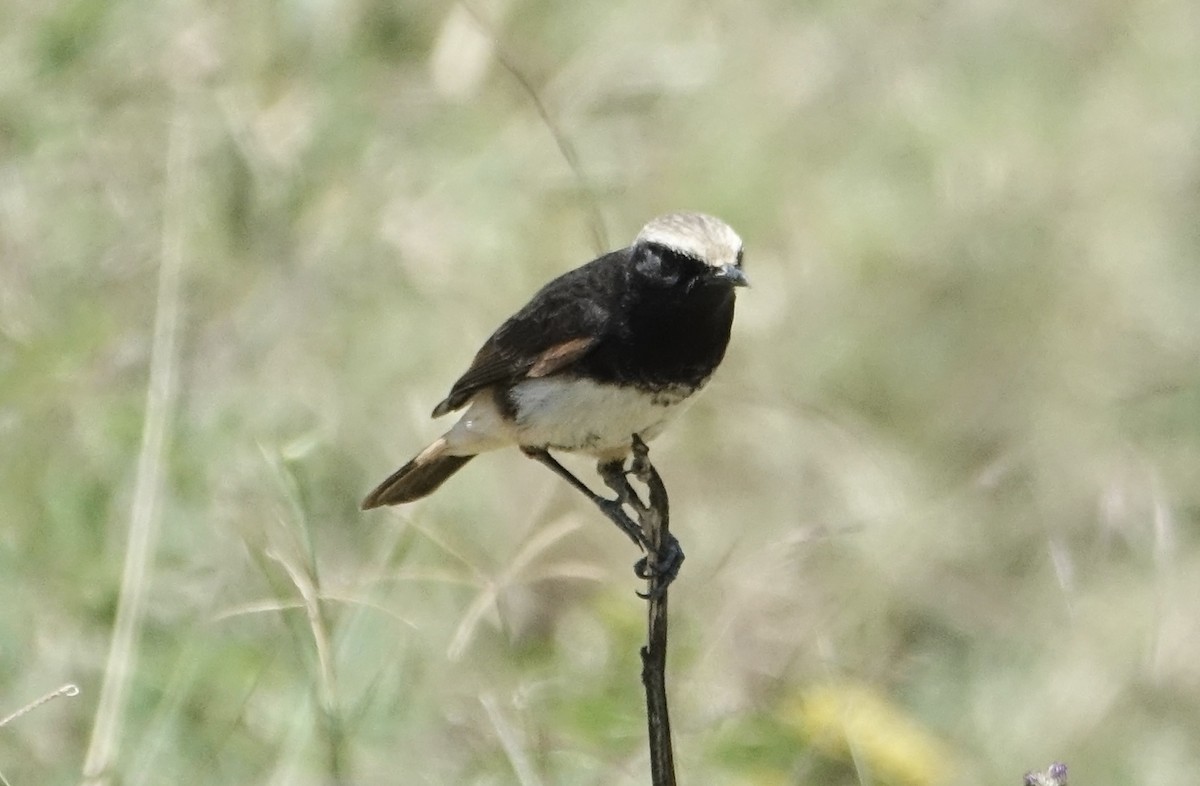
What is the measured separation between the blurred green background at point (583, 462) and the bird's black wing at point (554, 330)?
1.57 ft

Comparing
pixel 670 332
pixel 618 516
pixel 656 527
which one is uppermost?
pixel 670 332

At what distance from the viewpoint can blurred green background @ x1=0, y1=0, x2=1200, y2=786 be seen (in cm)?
434

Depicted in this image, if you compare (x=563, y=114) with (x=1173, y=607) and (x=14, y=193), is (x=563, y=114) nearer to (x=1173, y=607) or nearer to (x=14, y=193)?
(x=14, y=193)

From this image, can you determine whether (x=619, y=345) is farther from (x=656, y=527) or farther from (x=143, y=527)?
(x=143, y=527)

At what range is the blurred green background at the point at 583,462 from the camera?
4.34 m

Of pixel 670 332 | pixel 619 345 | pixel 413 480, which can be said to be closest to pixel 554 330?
pixel 619 345

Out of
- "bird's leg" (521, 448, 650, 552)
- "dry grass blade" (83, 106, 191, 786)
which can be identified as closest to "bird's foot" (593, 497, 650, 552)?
"bird's leg" (521, 448, 650, 552)

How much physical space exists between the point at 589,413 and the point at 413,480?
1.03m

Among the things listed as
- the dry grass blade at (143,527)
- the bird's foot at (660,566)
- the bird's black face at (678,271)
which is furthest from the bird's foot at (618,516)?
the dry grass blade at (143,527)

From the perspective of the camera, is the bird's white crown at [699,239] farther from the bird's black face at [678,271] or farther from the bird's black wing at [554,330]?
the bird's black wing at [554,330]

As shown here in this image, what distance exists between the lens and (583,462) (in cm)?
660

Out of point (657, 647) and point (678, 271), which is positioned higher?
point (678, 271)

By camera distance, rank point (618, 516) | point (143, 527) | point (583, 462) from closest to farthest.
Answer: point (143, 527), point (618, 516), point (583, 462)

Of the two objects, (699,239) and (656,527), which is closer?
(656,527)
